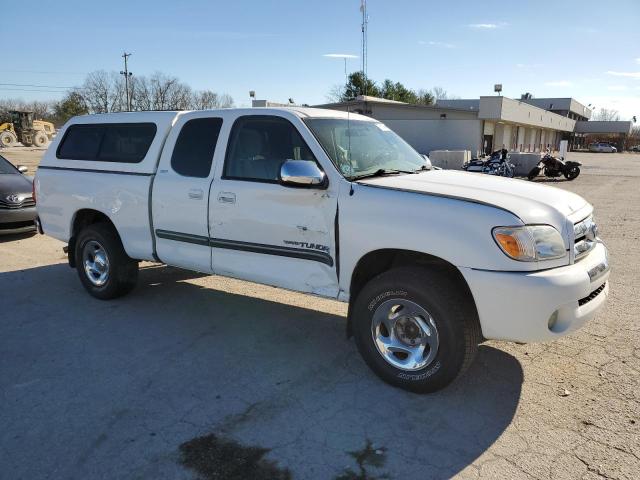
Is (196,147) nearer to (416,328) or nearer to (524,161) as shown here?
(416,328)


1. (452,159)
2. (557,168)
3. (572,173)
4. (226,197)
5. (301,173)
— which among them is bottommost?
(572,173)

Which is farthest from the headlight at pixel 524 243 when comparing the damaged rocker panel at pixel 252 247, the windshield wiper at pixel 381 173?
the damaged rocker panel at pixel 252 247

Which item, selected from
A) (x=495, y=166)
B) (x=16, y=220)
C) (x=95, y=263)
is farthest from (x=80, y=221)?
(x=495, y=166)

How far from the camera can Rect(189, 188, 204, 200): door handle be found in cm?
471

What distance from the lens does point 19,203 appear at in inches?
355

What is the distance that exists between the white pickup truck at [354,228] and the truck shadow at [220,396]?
38 centimetres

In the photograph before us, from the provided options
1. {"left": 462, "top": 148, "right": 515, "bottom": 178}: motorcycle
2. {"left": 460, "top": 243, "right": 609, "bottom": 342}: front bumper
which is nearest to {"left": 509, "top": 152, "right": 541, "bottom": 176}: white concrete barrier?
{"left": 462, "top": 148, "right": 515, "bottom": 178}: motorcycle

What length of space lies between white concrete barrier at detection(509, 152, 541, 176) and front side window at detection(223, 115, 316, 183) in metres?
23.7

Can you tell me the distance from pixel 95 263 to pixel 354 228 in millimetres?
3517

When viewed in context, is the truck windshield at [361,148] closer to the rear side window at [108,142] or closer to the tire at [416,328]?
the tire at [416,328]

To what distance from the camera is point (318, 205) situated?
3982mm

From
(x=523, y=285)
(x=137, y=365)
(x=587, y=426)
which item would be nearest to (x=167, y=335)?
(x=137, y=365)

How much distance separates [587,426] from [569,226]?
1306 millimetres

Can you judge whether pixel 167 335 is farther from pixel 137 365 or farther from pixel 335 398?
pixel 335 398
